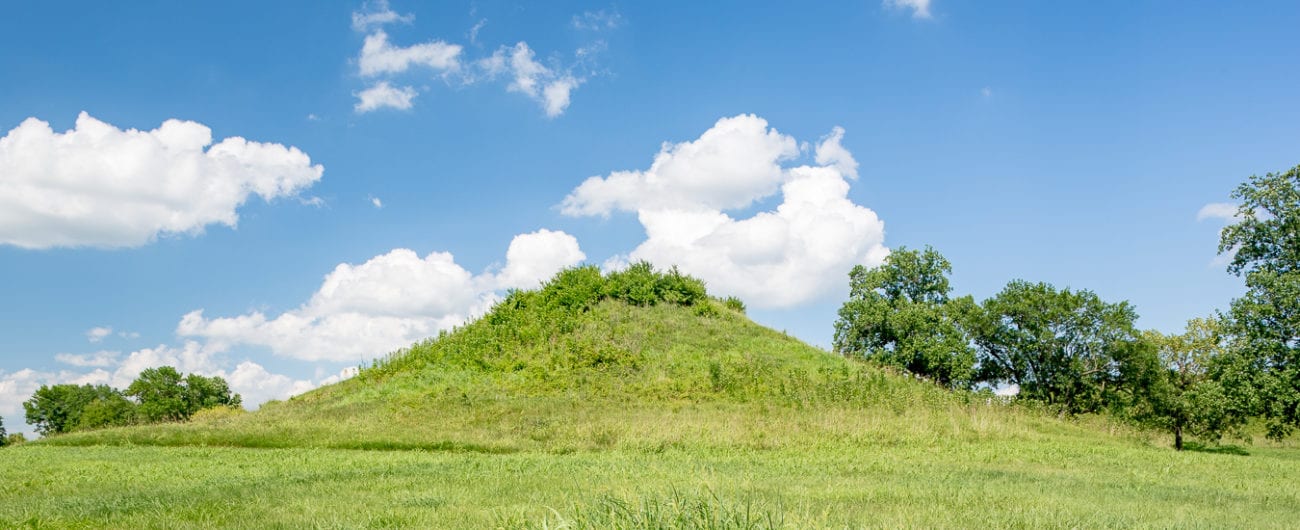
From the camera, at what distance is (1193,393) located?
3147 centimetres

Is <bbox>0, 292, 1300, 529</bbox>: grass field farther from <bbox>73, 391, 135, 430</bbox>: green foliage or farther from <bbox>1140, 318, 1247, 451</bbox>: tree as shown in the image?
<bbox>73, 391, 135, 430</bbox>: green foliage

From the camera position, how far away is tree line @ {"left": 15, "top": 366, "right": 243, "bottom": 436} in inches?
2596

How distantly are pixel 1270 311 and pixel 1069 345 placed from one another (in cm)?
1954

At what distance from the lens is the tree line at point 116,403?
65.9 meters

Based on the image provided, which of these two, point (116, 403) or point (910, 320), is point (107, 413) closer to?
point (116, 403)

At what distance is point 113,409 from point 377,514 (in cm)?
7119

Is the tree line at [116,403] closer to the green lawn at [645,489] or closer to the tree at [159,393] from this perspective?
the tree at [159,393]

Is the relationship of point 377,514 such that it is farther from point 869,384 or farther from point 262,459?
point 869,384

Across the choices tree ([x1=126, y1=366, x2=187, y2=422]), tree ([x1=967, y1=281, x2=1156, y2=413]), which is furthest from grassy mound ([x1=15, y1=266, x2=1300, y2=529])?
tree ([x1=126, y1=366, x2=187, y2=422])

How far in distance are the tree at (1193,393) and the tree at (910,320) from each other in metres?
10.9

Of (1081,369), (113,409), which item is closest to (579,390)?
(1081,369)

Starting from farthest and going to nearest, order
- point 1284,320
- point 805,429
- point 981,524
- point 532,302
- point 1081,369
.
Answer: point 1081,369 < point 532,302 < point 1284,320 < point 805,429 < point 981,524

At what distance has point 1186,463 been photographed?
68.0 feet

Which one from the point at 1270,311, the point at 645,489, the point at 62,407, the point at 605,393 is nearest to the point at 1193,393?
the point at 1270,311
